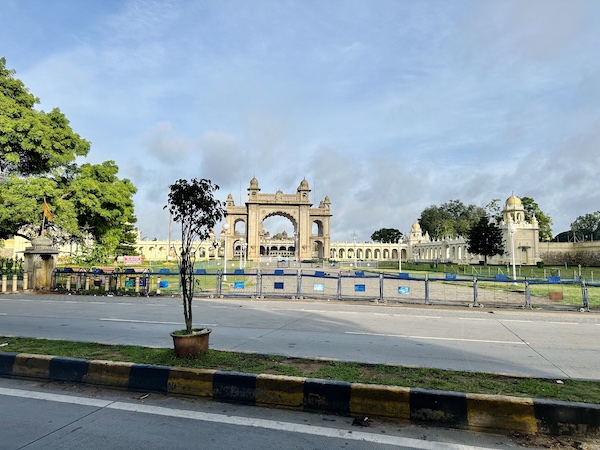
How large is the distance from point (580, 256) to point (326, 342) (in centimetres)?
6629

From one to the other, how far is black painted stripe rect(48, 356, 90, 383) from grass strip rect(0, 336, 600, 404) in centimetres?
31

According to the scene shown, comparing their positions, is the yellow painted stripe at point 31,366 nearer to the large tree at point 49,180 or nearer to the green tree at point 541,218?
the large tree at point 49,180

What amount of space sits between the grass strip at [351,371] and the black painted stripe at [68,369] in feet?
1.03

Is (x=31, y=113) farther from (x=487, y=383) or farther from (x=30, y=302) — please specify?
(x=487, y=383)

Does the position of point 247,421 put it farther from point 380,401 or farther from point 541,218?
point 541,218

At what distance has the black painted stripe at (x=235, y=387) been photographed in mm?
4840

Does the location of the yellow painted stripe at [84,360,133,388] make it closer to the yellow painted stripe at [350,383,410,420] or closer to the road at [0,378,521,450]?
the road at [0,378,521,450]

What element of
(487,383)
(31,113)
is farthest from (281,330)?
(31,113)

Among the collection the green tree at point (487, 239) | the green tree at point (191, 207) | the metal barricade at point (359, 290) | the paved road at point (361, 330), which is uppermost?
the green tree at point (487, 239)

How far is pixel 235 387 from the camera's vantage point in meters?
4.89

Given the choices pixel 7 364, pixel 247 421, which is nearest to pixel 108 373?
pixel 7 364

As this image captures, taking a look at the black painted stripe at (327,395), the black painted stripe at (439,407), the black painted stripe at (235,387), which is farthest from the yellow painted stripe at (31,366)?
the black painted stripe at (439,407)

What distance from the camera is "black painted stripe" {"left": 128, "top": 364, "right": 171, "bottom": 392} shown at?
5.19 m

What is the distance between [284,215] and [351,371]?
274 feet
